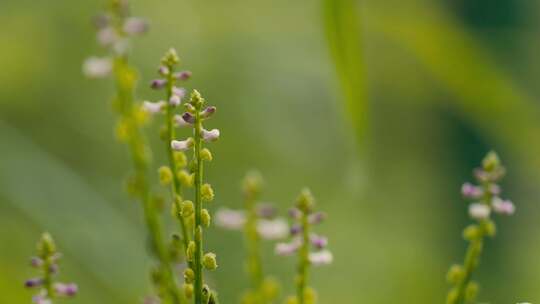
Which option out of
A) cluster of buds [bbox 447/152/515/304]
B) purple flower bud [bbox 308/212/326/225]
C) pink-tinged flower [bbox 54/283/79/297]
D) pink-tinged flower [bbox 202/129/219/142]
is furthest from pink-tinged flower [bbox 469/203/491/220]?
pink-tinged flower [bbox 54/283/79/297]

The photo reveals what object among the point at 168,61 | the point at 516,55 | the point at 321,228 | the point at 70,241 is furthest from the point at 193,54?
the point at 168,61

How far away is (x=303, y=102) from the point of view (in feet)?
27.0

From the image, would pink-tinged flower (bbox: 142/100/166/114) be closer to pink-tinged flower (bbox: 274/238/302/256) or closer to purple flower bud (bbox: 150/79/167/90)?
purple flower bud (bbox: 150/79/167/90)

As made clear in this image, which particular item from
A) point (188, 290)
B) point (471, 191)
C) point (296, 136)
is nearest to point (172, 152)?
point (188, 290)

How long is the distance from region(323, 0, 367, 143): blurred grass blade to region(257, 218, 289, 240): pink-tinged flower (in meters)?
0.18

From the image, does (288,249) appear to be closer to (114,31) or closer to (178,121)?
(178,121)

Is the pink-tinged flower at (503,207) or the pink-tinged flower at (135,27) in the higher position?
the pink-tinged flower at (135,27)

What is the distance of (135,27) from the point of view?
44.8 inches

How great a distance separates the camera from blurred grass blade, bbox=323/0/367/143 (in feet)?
4.27

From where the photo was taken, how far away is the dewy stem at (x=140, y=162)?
107cm

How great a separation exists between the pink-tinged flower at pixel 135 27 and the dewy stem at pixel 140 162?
3cm

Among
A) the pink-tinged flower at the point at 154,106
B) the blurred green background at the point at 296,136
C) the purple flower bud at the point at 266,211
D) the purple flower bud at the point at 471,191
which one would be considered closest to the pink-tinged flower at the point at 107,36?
the pink-tinged flower at the point at 154,106

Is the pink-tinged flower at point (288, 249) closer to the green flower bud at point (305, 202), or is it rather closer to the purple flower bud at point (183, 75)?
the green flower bud at point (305, 202)

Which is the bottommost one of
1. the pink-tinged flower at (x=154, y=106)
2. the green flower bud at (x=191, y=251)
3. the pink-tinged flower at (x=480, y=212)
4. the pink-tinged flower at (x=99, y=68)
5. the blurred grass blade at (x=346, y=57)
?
the green flower bud at (x=191, y=251)
